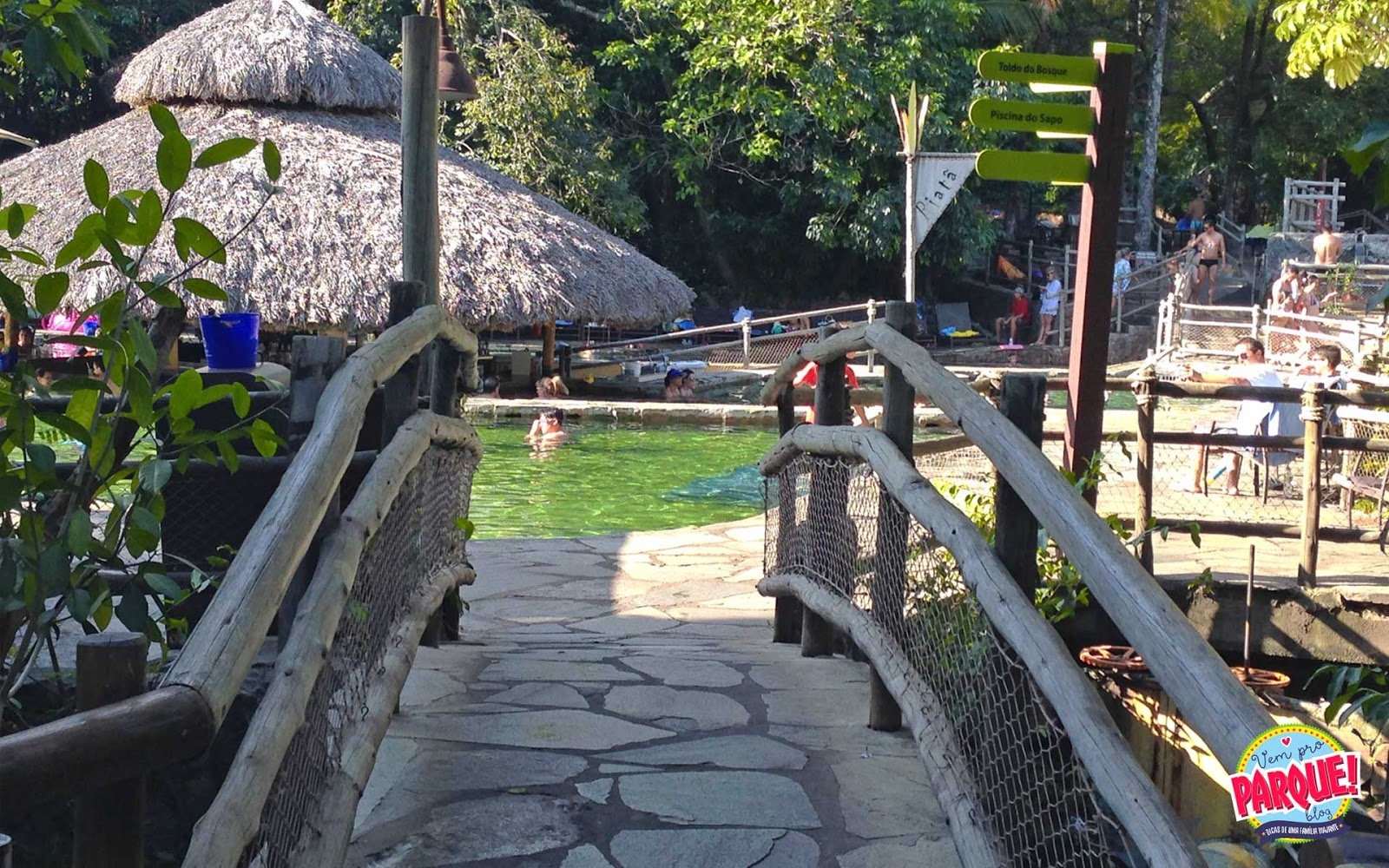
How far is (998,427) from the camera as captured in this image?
2.81 m

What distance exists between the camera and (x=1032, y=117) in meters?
5.15

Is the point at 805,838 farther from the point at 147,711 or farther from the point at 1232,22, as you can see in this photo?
the point at 1232,22

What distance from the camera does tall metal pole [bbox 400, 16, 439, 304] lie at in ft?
18.0

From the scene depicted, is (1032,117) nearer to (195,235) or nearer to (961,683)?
(961,683)

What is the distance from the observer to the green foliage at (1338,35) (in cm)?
899

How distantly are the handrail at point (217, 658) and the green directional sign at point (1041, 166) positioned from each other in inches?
113

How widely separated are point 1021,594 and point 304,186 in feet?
39.6

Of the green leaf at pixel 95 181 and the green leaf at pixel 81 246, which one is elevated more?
the green leaf at pixel 95 181

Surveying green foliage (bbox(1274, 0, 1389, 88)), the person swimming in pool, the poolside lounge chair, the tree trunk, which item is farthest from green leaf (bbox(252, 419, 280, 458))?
the tree trunk

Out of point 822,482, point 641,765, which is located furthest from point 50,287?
point 822,482

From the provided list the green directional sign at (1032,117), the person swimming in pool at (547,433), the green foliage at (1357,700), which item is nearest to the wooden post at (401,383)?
the green directional sign at (1032,117)

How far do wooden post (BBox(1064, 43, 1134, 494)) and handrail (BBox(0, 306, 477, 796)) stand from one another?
3.01 metres

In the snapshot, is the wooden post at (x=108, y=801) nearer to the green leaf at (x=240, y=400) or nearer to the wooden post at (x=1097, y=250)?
the green leaf at (x=240, y=400)

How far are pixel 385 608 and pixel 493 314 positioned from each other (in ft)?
35.2
